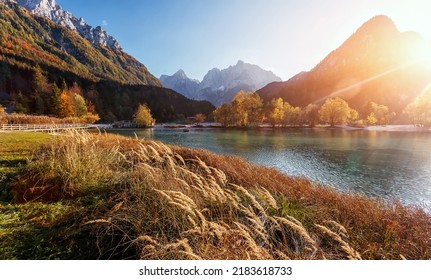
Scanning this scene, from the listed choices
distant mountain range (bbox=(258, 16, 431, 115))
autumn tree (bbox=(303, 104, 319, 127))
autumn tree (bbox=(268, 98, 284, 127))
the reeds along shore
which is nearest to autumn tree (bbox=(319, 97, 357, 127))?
autumn tree (bbox=(303, 104, 319, 127))

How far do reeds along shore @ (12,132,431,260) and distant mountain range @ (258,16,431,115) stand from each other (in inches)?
5432

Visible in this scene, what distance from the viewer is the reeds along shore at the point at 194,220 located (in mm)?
3034

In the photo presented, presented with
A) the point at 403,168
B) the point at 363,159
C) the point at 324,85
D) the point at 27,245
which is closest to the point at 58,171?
the point at 27,245

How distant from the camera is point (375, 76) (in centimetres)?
15812

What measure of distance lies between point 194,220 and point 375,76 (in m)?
201

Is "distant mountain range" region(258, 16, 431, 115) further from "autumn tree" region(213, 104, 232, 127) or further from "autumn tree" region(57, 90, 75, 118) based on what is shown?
"autumn tree" region(57, 90, 75, 118)

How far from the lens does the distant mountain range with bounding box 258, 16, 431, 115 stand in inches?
5271

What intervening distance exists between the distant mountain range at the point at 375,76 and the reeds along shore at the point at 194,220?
13797 cm

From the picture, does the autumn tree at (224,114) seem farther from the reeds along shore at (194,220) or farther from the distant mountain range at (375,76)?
the distant mountain range at (375,76)

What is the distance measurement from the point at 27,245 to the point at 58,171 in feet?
9.50

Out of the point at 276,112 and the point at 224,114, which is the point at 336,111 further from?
the point at 224,114

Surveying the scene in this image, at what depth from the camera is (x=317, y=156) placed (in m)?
22.9

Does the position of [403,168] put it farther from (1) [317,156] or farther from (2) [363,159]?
(1) [317,156]

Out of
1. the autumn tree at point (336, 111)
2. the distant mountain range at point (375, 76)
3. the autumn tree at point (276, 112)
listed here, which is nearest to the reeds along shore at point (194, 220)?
the autumn tree at point (276, 112)
